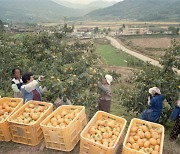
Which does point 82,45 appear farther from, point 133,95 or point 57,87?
point 57,87

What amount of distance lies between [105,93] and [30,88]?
6.46 feet

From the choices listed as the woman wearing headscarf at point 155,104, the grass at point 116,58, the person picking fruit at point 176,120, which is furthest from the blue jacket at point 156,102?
the grass at point 116,58

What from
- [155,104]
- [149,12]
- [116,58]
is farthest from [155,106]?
[149,12]

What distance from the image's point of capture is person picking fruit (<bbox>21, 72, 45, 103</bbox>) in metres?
5.75

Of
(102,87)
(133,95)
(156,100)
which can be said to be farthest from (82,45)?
(156,100)

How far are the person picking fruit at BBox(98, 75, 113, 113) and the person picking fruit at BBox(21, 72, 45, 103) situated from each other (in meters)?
1.61

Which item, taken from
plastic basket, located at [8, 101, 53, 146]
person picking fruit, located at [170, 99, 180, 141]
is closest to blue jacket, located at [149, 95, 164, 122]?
person picking fruit, located at [170, 99, 180, 141]

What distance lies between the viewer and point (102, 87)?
633cm

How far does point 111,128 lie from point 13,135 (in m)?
2.08

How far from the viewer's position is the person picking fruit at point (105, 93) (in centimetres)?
630

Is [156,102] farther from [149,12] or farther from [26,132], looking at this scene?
[149,12]

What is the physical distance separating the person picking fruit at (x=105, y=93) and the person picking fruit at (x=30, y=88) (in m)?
1.61

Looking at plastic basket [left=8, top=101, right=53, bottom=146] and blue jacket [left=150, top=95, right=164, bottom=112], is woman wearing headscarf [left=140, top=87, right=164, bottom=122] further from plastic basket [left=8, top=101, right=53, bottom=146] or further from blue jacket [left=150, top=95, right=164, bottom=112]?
plastic basket [left=8, top=101, right=53, bottom=146]

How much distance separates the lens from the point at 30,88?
5840 millimetres
